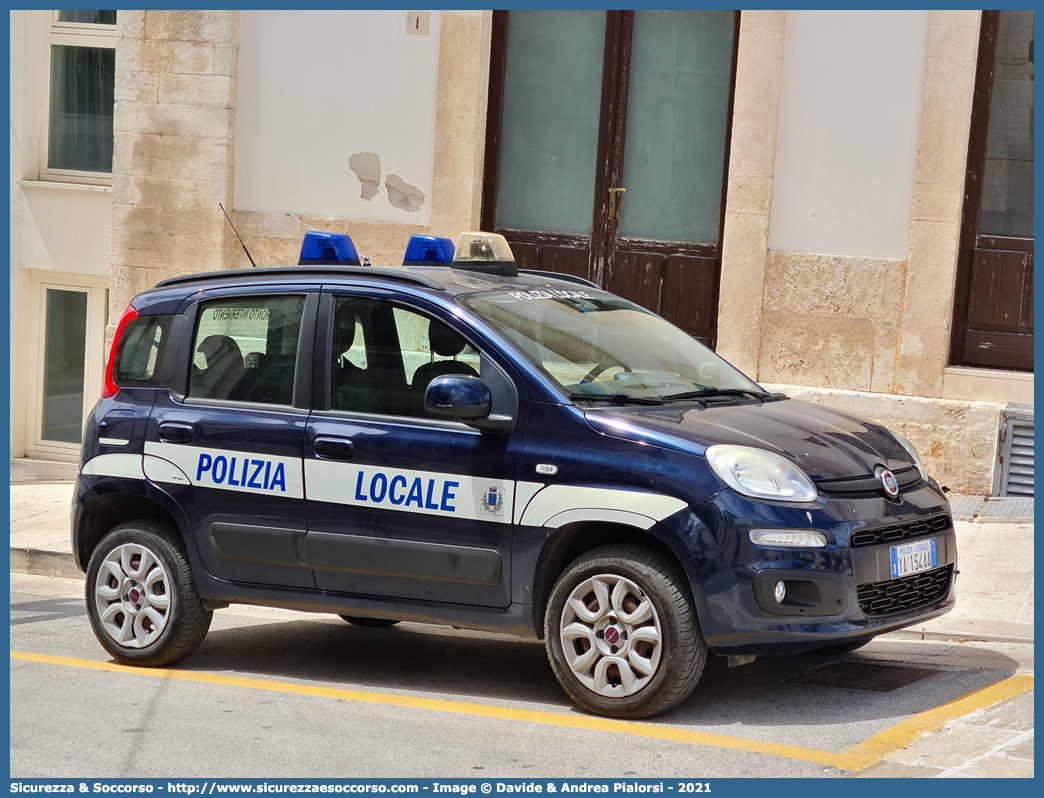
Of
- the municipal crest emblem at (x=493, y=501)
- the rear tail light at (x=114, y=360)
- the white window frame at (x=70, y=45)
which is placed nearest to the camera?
the municipal crest emblem at (x=493, y=501)

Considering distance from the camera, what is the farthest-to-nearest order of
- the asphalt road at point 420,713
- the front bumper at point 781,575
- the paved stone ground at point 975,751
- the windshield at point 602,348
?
the windshield at point 602,348 < the front bumper at point 781,575 < the asphalt road at point 420,713 < the paved stone ground at point 975,751

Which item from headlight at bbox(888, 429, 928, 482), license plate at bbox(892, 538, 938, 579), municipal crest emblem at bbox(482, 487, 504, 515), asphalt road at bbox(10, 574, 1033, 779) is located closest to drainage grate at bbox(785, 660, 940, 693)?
asphalt road at bbox(10, 574, 1033, 779)

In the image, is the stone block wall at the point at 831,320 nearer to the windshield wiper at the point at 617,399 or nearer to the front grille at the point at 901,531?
the front grille at the point at 901,531

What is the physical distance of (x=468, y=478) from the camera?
5.38 meters

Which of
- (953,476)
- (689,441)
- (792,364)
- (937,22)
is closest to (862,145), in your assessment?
(937,22)

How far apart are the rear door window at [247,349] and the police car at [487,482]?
1 centimetres

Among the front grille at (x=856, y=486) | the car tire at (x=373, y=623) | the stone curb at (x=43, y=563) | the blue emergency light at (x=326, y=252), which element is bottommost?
the stone curb at (x=43, y=563)

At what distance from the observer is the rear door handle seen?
238 inches

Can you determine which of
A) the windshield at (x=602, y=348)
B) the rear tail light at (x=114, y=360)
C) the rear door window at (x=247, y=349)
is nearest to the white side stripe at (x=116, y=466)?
the rear tail light at (x=114, y=360)

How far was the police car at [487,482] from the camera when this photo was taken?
16.4 ft

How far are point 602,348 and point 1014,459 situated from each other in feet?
18.5

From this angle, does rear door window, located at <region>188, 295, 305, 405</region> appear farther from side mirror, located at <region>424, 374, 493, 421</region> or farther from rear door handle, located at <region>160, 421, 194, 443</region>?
side mirror, located at <region>424, 374, 493, 421</region>

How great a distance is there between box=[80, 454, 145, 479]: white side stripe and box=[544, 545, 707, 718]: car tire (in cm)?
215

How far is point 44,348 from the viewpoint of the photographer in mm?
13578
